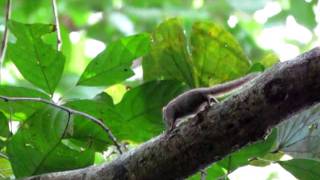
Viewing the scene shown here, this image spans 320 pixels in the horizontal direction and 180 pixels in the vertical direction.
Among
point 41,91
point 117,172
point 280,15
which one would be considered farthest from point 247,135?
point 280,15

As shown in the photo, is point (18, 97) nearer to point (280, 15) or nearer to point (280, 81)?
point (280, 81)

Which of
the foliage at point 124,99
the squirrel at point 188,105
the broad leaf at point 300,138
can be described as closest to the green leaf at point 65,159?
the foliage at point 124,99

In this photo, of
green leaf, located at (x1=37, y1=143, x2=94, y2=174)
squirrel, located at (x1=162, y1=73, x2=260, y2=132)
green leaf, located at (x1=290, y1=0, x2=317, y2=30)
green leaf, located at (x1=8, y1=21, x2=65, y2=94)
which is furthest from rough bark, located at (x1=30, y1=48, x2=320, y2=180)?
green leaf, located at (x1=290, y1=0, x2=317, y2=30)

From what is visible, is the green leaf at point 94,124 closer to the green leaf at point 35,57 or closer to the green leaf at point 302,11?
the green leaf at point 35,57

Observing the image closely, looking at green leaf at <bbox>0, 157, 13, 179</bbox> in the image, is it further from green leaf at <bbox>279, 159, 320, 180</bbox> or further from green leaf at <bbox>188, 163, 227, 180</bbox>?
green leaf at <bbox>279, 159, 320, 180</bbox>

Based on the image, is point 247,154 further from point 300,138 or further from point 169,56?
point 169,56

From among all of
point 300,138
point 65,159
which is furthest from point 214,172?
point 65,159
